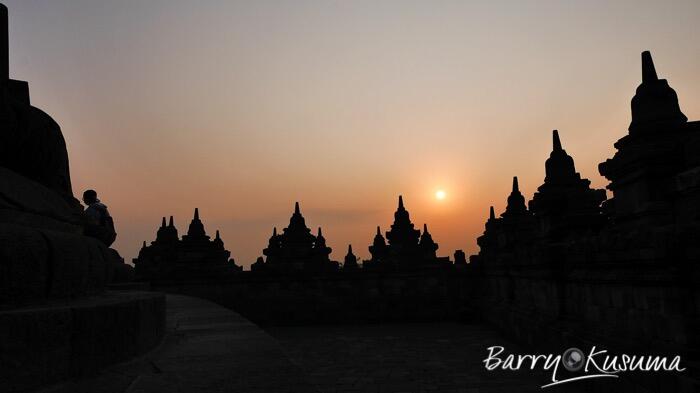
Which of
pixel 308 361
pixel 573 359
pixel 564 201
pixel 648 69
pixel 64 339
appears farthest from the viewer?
pixel 564 201

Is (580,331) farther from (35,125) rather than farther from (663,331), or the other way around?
(35,125)

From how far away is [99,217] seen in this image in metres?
7.65

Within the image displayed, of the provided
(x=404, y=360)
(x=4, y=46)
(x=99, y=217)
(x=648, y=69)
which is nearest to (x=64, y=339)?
(x=4, y=46)

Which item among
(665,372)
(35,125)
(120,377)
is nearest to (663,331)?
(665,372)

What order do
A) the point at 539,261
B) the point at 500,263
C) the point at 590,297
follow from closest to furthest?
the point at 590,297 < the point at 539,261 < the point at 500,263

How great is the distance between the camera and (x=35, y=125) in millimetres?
4191

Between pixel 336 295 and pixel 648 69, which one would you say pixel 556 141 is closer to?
pixel 648 69

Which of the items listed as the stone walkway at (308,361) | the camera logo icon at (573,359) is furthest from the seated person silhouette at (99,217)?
the camera logo icon at (573,359)

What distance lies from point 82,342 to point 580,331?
623 cm

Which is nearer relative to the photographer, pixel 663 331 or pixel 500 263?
pixel 663 331

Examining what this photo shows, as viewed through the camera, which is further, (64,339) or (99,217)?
(99,217)

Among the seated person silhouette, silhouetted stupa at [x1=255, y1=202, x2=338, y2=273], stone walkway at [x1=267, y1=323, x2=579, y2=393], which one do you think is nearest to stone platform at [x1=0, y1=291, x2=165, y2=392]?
stone walkway at [x1=267, y1=323, x2=579, y2=393]

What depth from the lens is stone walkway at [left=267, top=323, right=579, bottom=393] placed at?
7106 millimetres

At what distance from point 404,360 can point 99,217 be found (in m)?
5.68
